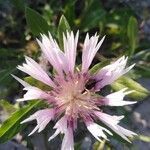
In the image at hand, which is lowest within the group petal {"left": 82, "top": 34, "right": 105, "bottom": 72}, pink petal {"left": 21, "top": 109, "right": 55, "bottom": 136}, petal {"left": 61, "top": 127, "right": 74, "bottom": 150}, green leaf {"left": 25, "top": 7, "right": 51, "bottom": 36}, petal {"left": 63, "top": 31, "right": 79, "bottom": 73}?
petal {"left": 61, "top": 127, "right": 74, "bottom": 150}

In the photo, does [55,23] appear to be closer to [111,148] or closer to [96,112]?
[111,148]

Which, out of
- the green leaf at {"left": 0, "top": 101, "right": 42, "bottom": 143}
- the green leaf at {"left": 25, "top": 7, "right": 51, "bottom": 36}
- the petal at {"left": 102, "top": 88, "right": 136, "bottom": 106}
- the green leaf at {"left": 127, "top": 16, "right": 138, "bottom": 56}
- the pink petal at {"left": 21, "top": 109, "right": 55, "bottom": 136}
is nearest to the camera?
the pink petal at {"left": 21, "top": 109, "right": 55, "bottom": 136}

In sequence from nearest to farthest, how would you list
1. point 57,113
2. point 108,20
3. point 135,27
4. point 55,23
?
1. point 57,113
2. point 135,27
3. point 55,23
4. point 108,20

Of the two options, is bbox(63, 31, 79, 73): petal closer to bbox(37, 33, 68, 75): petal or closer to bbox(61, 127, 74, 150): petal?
bbox(37, 33, 68, 75): petal

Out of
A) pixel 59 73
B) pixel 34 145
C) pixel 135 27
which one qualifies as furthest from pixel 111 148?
pixel 59 73

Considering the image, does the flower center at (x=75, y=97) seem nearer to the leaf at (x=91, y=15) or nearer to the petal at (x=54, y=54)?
the petal at (x=54, y=54)

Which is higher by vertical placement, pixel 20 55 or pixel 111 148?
pixel 20 55

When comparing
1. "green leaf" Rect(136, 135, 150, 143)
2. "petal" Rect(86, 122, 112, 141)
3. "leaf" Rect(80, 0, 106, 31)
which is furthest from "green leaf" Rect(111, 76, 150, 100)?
Answer: "leaf" Rect(80, 0, 106, 31)
